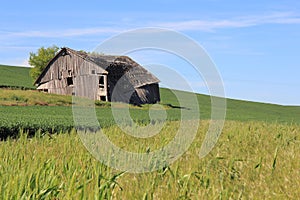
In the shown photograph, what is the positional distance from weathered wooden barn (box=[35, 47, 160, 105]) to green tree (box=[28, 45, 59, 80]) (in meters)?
13.7

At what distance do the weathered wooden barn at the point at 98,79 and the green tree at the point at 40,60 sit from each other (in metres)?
13.7

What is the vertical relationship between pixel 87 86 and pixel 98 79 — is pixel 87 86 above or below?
below

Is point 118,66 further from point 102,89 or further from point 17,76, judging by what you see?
point 17,76

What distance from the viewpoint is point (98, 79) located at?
4912cm

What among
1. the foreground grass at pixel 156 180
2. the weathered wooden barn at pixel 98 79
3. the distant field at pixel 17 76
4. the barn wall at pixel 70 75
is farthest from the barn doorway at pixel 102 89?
the foreground grass at pixel 156 180

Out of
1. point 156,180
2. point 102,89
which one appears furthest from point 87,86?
point 156,180

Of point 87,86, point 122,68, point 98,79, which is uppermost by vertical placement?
point 122,68

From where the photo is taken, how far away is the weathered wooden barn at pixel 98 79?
4844cm

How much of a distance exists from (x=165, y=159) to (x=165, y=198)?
2.23m

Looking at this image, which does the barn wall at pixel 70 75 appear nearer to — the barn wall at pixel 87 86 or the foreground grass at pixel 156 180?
the barn wall at pixel 87 86

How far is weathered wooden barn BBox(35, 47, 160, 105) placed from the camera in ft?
159

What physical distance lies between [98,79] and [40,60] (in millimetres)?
23648

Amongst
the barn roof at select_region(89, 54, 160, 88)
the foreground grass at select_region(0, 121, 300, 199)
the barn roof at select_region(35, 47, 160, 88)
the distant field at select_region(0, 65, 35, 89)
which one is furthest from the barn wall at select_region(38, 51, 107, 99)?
the foreground grass at select_region(0, 121, 300, 199)

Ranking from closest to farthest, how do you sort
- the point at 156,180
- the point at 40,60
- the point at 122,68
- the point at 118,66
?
the point at 156,180, the point at 118,66, the point at 122,68, the point at 40,60
